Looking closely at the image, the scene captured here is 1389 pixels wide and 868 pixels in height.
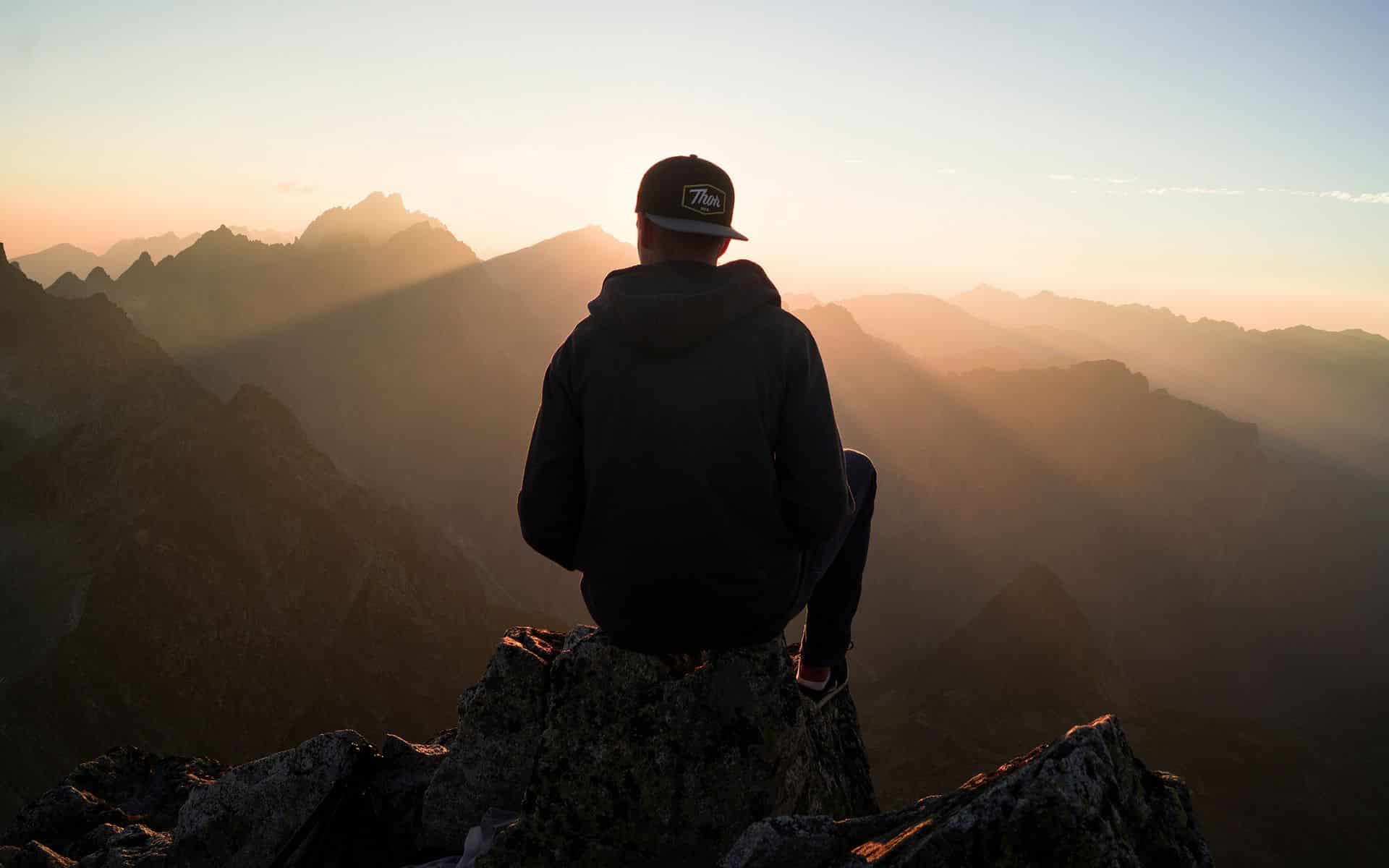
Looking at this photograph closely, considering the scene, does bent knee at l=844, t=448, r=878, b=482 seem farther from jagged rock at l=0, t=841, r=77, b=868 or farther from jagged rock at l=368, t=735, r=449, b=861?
jagged rock at l=0, t=841, r=77, b=868

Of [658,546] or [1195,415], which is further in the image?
[1195,415]

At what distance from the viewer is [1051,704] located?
62000 mm

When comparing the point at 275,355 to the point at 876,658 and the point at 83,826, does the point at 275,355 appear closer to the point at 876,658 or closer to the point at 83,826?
the point at 876,658

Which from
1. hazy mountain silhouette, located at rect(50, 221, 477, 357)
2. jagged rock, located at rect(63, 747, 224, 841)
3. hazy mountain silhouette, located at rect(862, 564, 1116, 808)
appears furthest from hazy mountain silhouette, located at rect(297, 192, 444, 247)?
jagged rock, located at rect(63, 747, 224, 841)

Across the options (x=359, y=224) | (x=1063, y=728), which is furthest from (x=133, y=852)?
(x=359, y=224)

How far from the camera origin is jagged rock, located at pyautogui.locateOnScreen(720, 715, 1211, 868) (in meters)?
2.52

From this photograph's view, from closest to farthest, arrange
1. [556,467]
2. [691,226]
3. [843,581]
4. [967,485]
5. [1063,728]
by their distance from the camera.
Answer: [691,226] < [556,467] < [843,581] < [1063,728] < [967,485]

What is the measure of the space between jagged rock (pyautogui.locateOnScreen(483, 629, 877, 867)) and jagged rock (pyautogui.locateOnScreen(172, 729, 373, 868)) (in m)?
1.80

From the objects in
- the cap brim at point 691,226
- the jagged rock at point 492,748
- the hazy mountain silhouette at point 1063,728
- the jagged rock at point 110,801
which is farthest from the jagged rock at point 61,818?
the hazy mountain silhouette at point 1063,728

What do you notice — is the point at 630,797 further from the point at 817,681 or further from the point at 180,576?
the point at 180,576

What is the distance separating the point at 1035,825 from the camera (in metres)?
2.54

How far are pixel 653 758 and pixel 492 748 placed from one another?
1.79 metres

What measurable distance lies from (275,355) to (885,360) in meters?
106

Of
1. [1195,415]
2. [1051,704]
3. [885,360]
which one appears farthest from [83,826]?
[1195,415]
